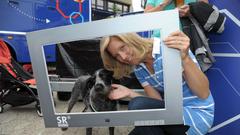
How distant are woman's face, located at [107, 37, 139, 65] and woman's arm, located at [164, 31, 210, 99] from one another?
0.21 m

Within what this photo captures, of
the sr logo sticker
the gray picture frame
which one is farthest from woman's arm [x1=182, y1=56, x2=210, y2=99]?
the sr logo sticker

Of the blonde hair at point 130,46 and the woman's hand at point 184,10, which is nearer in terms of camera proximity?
the blonde hair at point 130,46

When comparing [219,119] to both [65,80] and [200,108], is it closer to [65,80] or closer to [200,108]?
[200,108]

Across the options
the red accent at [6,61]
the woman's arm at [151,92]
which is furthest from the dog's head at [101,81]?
the red accent at [6,61]

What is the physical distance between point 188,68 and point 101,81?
0.43 m

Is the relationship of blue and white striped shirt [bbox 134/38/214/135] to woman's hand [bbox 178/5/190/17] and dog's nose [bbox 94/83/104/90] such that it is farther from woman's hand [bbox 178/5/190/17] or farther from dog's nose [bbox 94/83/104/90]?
woman's hand [bbox 178/5/190/17]

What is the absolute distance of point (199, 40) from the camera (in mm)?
2131

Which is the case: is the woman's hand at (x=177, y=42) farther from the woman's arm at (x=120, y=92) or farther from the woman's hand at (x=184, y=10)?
the woman's hand at (x=184, y=10)

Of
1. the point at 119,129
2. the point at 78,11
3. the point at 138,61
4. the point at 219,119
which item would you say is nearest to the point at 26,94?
the point at 119,129

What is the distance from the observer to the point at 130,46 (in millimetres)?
1542

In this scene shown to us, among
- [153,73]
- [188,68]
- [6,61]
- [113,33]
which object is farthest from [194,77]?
[6,61]

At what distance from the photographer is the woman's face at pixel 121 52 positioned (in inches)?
59.6

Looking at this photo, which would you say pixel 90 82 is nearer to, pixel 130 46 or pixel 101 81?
pixel 101 81

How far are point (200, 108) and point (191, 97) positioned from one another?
0.08 m
